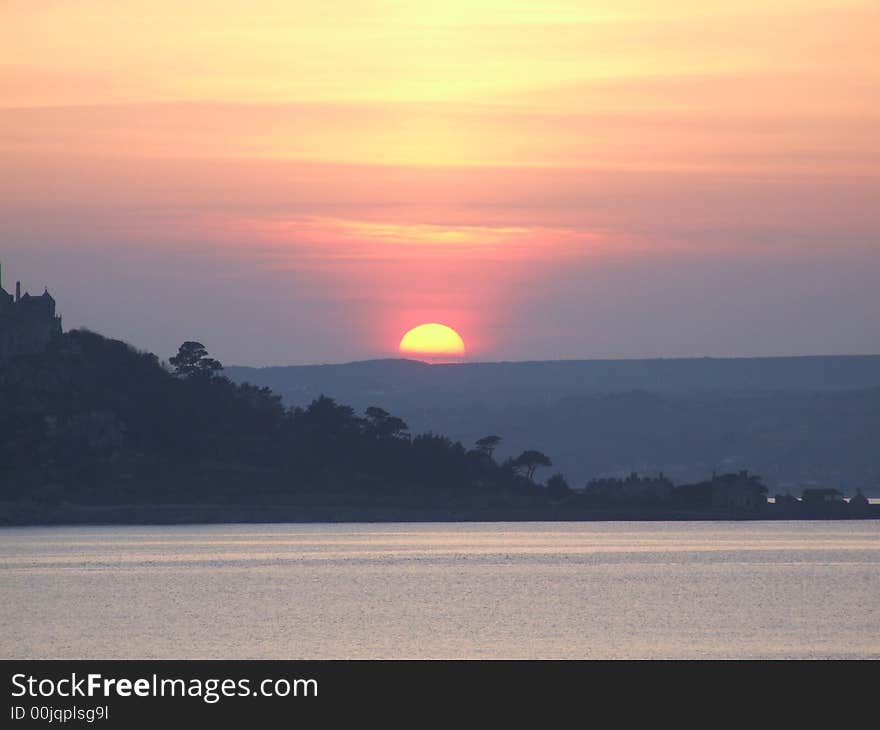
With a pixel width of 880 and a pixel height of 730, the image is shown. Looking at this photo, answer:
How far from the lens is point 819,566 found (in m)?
154

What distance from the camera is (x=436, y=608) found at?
315 ft

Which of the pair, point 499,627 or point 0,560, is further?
point 0,560

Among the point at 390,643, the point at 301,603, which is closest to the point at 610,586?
the point at 301,603

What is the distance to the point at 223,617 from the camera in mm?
91000

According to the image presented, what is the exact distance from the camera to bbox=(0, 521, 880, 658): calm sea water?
244ft

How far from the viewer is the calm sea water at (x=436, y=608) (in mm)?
74438

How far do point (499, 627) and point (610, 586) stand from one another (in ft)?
125
